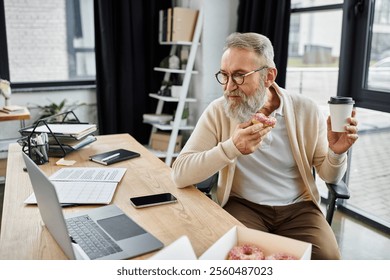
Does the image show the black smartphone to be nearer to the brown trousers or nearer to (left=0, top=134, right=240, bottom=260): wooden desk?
(left=0, top=134, right=240, bottom=260): wooden desk

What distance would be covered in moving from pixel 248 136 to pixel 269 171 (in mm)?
388

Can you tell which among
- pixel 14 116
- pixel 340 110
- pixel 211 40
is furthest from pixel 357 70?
pixel 14 116

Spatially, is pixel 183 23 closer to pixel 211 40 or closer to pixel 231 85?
Answer: pixel 211 40

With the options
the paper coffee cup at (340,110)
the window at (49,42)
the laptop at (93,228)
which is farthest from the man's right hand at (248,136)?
the window at (49,42)

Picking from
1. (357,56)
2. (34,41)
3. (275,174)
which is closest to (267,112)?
(275,174)

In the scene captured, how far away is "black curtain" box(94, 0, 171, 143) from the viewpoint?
3775mm

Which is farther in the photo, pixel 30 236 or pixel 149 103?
pixel 149 103

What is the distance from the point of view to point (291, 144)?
1.79 meters

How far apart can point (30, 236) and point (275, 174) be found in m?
1.04

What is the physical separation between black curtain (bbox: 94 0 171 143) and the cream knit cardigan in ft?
7.31
